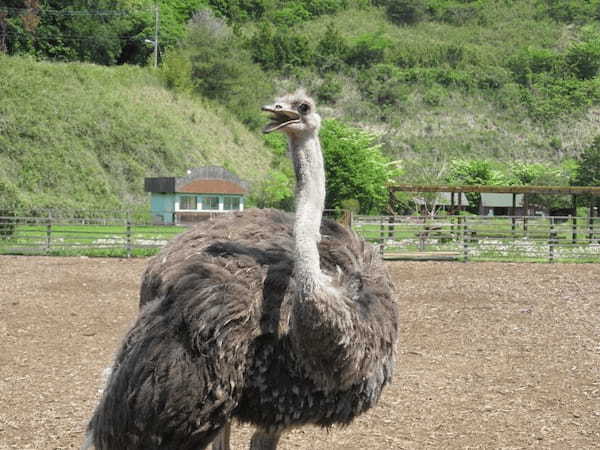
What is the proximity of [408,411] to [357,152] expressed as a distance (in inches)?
988

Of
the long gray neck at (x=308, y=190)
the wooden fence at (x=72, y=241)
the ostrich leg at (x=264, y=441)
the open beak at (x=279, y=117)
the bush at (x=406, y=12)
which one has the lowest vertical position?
the ostrich leg at (x=264, y=441)

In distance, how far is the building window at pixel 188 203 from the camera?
24422 millimetres

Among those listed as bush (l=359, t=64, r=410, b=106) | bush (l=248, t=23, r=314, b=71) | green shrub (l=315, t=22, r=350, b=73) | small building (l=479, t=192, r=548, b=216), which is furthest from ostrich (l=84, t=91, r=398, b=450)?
green shrub (l=315, t=22, r=350, b=73)

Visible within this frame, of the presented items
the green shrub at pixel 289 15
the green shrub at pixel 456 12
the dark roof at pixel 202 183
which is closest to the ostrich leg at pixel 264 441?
the dark roof at pixel 202 183

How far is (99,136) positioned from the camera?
31156mm

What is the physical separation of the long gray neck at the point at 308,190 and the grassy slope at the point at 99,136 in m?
24.0

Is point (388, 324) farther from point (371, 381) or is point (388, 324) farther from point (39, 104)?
point (39, 104)

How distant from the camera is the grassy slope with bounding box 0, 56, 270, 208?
27.9 meters

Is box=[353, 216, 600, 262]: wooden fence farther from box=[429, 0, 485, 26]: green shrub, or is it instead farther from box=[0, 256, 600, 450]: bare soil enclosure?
box=[429, 0, 485, 26]: green shrub

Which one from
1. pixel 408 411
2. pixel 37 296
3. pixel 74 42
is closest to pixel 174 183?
pixel 37 296

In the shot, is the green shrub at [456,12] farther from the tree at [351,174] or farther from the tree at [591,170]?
the tree at [351,174]

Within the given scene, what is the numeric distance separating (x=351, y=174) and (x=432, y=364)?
2283cm

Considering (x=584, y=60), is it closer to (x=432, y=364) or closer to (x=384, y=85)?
(x=384, y=85)

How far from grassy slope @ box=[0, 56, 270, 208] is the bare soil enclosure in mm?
16594
